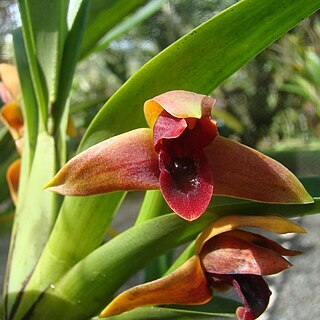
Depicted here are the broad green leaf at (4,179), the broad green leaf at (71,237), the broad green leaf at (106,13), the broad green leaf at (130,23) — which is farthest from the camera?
the broad green leaf at (4,179)

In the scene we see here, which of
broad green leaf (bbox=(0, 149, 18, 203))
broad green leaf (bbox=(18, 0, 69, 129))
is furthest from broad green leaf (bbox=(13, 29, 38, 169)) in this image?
broad green leaf (bbox=(0, 149, 18, 203))

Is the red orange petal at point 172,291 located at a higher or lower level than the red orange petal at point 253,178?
lower

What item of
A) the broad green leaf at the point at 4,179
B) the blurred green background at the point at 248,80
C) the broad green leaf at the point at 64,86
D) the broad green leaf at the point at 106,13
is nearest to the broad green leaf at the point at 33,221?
the broad green leaf at the point at 64,86

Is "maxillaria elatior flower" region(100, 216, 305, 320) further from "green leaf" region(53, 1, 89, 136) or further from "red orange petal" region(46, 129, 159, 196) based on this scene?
"green leaf" region(53, 1, 89, 136)

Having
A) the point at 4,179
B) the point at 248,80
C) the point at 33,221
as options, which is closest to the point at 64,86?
the point at 33,221

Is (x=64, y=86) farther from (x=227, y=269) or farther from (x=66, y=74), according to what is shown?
(x=227, y=269)

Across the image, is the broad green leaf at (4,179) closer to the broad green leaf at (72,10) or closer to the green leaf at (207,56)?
the broad green leaf at (72,10)

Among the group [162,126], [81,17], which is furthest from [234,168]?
[81,17]
